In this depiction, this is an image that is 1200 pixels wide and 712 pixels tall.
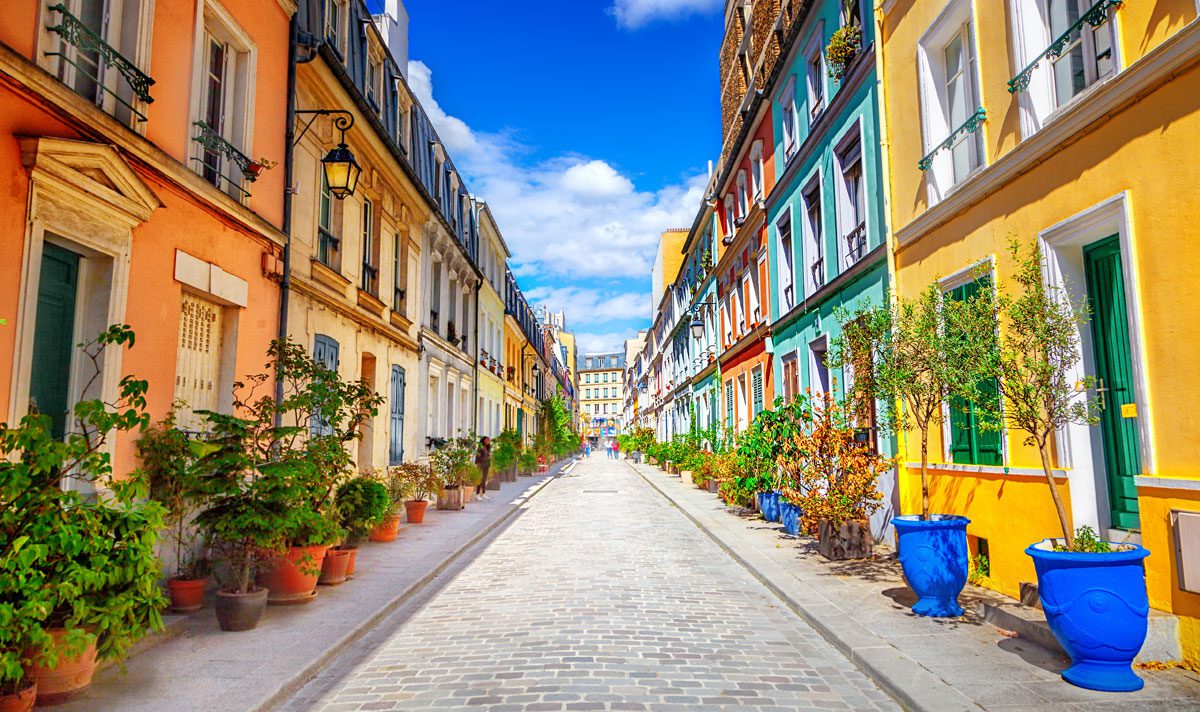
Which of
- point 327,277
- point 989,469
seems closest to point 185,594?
point 327,277

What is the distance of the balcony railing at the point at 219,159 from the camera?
7555mm

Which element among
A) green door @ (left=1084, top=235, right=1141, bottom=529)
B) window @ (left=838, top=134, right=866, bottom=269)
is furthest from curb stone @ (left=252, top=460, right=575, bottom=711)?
window @ (left=838, top=134, right=866, bottom=269)

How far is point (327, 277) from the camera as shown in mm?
11133

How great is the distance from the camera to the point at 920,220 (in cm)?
866

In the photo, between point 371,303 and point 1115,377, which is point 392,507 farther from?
point 1115,377

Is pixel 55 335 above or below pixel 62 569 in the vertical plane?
above

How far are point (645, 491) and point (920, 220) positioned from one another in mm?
14572

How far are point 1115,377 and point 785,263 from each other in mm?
10076

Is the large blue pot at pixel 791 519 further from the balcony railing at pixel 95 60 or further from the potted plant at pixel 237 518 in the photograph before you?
the balcony railing at pixel 95 60

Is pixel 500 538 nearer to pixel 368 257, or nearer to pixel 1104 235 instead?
pixel 368 257

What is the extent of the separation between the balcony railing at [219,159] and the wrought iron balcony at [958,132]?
7.71 meters

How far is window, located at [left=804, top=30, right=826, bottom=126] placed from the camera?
40.8 ft

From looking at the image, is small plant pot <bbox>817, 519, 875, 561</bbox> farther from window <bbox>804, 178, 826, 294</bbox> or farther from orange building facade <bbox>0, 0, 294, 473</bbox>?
orange building facade <bbox>0, 0, 294, 473</bbox>

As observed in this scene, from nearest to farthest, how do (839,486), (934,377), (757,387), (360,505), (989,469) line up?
(934,377) → (989,469) → (360,505) → (839,486) → (757,387)
